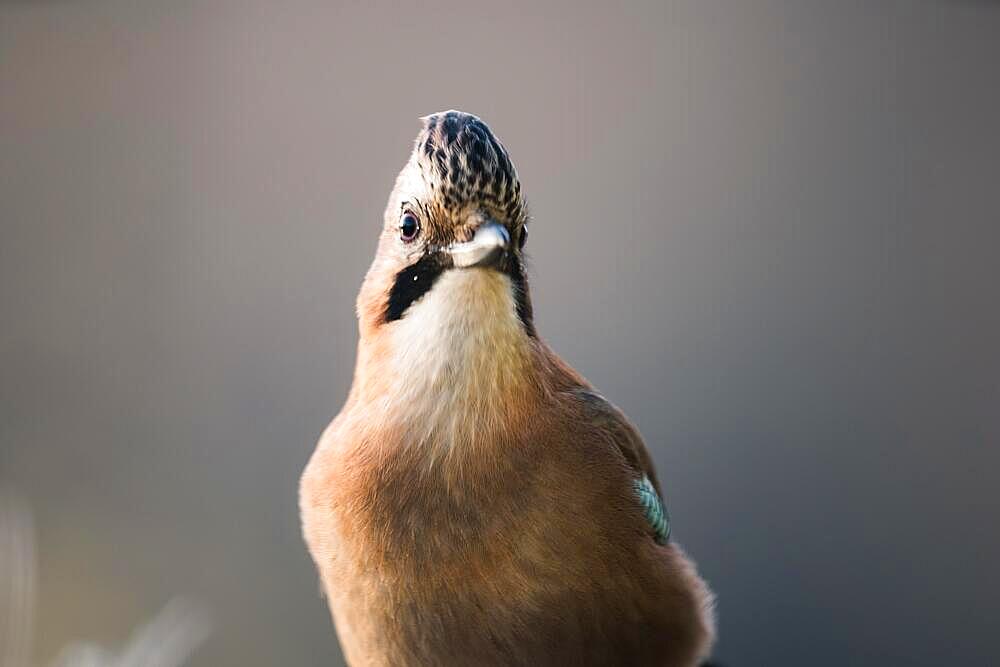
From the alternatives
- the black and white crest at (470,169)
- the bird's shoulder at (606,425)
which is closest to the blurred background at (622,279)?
the bird's shoulder at (606,425)

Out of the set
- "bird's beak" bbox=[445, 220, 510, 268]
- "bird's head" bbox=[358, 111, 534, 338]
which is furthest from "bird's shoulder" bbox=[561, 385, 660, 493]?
"bird's beak" bbox=[445, 220, 510, 268]

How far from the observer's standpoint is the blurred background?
1.20 metres

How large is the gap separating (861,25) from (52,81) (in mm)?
1091

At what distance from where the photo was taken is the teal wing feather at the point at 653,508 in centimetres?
106

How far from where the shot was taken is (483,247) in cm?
86

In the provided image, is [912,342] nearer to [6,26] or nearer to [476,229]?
[476,229]

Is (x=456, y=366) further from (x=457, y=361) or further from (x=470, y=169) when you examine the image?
(x=470, y=169)

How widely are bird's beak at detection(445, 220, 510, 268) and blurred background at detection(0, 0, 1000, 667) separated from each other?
0.90 ft

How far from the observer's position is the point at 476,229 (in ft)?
2.86

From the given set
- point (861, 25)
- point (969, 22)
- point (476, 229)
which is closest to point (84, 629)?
point (476, 229)

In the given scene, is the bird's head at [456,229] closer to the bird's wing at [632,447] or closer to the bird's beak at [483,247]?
the bird's beak at [483,247]

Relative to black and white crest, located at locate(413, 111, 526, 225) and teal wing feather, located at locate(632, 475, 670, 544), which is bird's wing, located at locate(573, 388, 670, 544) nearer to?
teal wing feather, located at locate(632, 475, 670, 544)

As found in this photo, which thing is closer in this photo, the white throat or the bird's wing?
the white throat

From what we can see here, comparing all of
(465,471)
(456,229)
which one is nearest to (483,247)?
(456,229)
